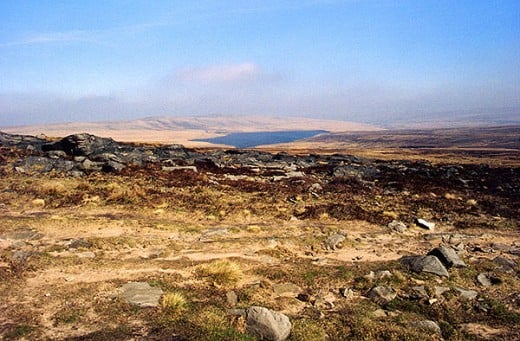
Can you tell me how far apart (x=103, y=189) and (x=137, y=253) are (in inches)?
410

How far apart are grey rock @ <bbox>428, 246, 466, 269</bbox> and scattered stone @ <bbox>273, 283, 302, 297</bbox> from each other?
5299 millimetres

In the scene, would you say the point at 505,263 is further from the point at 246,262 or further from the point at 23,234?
the point at 23,234

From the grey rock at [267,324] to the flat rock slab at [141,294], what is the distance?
2.34m

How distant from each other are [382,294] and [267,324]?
376cm

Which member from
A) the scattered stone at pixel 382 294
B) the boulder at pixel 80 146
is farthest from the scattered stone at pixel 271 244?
the boulder at pixel 80 146

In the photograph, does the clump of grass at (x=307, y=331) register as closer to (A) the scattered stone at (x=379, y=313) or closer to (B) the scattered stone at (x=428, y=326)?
(A) the scattered stone at (x=379, y=313)

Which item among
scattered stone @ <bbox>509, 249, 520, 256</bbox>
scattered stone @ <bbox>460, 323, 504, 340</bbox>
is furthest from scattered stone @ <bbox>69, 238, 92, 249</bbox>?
scattered stone @ <bbox>509, 249, 520, 256</bbox>

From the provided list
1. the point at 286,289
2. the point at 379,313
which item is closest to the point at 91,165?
the point at 286,289

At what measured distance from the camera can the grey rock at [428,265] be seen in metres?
10.9

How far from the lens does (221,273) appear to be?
1012 centimetres

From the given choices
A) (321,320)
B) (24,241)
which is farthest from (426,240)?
(24,241)

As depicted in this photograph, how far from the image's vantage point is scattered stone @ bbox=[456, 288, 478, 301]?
9473mm

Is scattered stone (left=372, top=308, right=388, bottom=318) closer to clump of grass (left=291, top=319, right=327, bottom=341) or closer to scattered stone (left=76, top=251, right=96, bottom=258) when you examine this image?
clump of grass (left=291, top=319, right=327, bottom=341)

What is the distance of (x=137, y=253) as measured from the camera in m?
11.9
